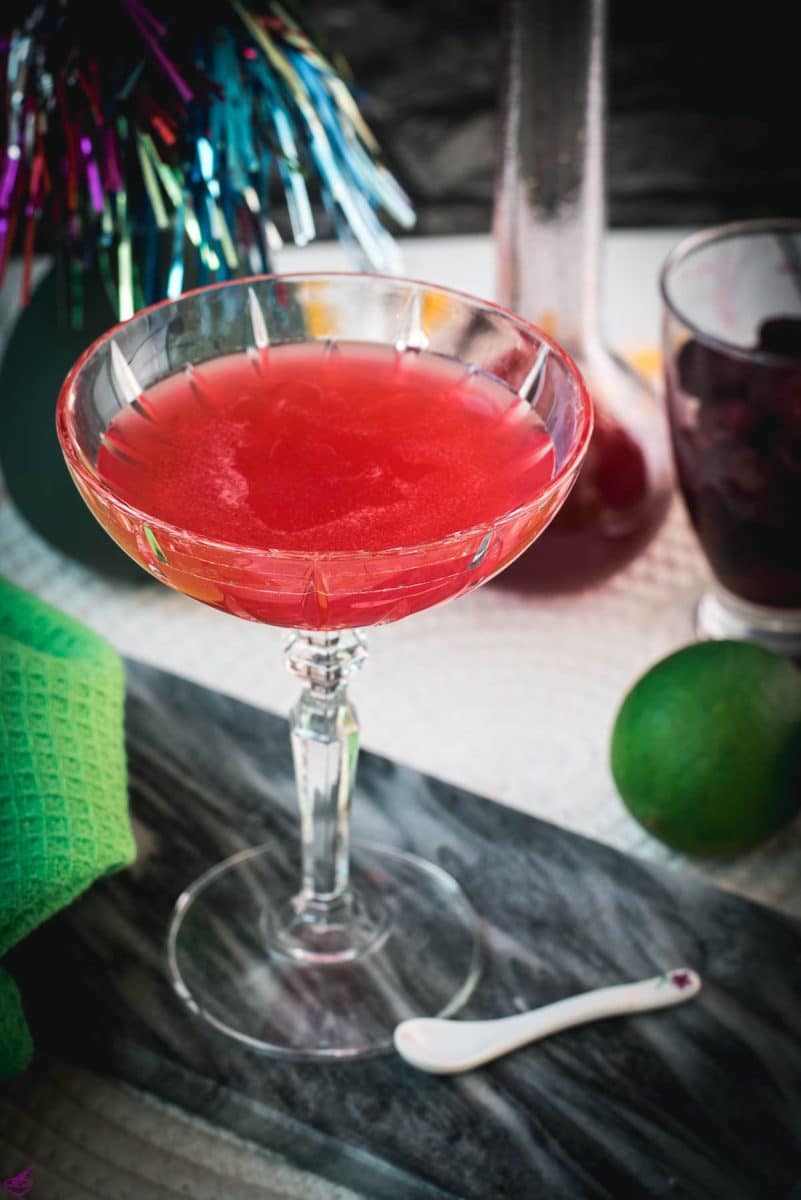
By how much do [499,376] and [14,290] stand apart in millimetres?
809

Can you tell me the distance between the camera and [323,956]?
989 mm

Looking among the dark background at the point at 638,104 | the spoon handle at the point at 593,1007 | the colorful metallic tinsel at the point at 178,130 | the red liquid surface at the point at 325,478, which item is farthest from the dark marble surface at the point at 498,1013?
the dark background at the point at 638,104

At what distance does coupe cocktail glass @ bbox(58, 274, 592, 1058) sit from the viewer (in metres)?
0.77

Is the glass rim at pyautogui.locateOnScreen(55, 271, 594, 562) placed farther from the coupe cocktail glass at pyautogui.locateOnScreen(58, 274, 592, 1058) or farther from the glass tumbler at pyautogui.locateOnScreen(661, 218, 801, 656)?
the glass tumbler at pyautogui.locateOnScreen(661, 218, 801, 656)

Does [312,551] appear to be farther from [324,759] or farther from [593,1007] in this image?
[593,1007]

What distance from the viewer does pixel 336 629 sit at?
813 millimetres

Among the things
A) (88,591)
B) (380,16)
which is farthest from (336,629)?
(380,16)

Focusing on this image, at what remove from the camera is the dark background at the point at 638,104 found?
2.00m

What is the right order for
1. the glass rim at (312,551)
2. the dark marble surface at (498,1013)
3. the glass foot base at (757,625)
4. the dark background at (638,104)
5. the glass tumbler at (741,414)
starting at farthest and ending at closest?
1. the dark background at (638,104)
2. the glass foot base at (757,625)
3. the glass tumbler at (741,414)
4. the dark marble surface at (498,1013)
5. the glass rim at (312,551)

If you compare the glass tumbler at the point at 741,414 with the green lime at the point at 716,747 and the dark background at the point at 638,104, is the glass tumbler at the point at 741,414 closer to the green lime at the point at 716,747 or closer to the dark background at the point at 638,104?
the green lime at the point at 716,747

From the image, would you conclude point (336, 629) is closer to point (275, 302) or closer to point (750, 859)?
point (275, 302)

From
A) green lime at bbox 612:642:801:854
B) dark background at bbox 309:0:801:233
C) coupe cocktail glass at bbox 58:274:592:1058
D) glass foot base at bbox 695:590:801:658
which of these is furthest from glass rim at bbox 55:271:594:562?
dark background at bbox 309:0:801:233

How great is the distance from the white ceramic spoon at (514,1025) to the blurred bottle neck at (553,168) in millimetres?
555

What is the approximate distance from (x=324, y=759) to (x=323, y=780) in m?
0.02
